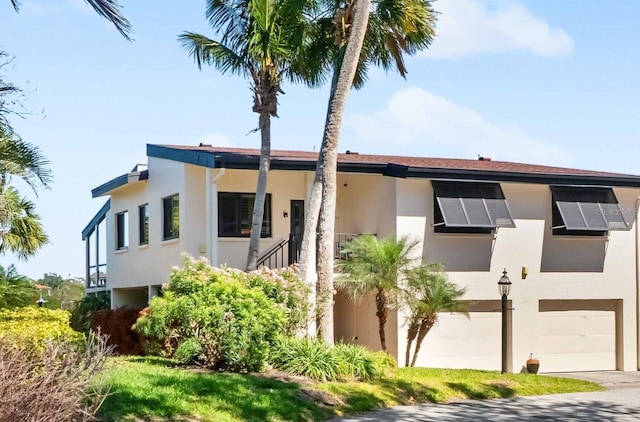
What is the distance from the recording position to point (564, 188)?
26297mm

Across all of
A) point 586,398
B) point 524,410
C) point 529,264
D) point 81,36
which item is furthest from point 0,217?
point 529,264

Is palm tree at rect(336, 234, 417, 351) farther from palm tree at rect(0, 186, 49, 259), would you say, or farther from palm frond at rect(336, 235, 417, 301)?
palm tree at rect(0, 186, 49, 259)

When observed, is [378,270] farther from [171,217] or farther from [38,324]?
[38,324]

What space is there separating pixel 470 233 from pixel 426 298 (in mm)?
3001

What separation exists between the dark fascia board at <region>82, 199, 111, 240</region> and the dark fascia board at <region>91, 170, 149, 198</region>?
64 centimetres

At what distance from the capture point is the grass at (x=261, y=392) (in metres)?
13.9

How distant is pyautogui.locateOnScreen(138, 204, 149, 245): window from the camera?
28.2m

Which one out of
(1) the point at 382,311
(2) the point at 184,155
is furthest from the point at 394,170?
(2) the point at 184,155

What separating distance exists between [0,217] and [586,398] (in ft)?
37.2

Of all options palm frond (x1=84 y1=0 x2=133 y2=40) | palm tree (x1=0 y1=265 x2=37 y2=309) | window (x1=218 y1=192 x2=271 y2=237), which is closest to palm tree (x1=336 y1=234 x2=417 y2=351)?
window (x1=218 y1=192 x2=271 y2=237)

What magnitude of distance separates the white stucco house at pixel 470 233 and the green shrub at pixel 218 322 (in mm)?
5428

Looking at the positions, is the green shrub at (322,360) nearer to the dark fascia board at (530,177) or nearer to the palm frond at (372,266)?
the palm frond at (372,266)

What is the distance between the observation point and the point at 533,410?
17.2 metres

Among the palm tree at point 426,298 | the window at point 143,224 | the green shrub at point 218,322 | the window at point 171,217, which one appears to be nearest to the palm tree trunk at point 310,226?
the green shrub at point 218,322
